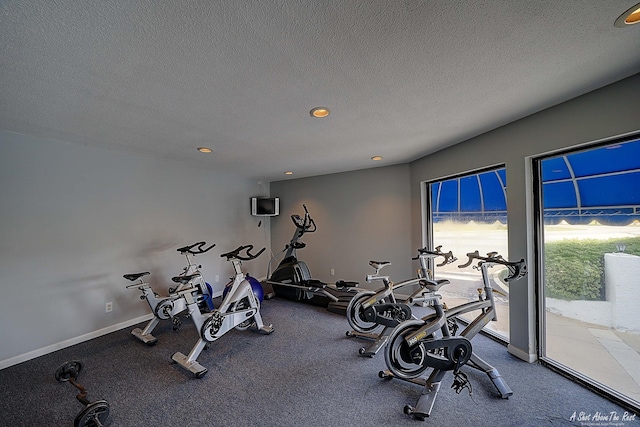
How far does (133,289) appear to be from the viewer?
3307 millimetres

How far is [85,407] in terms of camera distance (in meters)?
1.68

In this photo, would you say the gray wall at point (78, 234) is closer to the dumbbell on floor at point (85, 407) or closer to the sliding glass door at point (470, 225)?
the dumbbell on floor at point (85, 407)

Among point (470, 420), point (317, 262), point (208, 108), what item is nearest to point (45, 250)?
point (208, 108)

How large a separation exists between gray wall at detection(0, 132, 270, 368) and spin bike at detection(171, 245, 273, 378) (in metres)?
1.44

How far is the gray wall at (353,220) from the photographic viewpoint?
4199 mm

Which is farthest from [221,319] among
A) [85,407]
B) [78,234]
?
[78,234]

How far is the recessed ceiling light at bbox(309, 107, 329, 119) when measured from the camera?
1989mm

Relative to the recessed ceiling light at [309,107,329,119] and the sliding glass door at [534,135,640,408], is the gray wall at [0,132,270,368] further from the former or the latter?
the sliding glass door at [534,135,640,408]

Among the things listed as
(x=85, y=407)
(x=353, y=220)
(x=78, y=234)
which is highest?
(x=353, y=220)

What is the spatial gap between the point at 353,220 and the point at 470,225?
200 centimetres

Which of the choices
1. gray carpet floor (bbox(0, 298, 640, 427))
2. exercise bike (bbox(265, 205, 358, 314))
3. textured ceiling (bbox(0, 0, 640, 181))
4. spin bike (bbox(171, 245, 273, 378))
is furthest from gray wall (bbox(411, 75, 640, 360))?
spin bike (bbox(171, 245, 273, 378))

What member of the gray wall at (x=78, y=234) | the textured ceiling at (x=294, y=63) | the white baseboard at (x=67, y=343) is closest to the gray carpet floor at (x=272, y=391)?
the white baseboard at (x=67, y=343)

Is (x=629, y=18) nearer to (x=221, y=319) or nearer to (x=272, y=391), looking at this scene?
(x=272, y=391)

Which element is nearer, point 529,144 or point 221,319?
point 529,144
